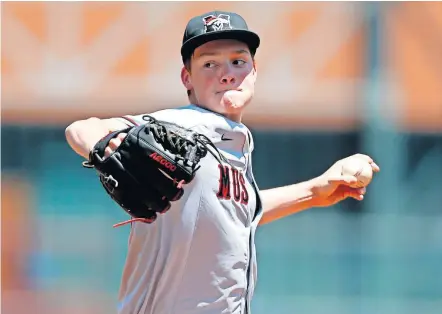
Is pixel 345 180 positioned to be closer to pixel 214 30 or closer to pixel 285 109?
pixel 214 30

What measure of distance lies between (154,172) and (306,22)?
3.35 meters

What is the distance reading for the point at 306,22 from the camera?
436 centimetres

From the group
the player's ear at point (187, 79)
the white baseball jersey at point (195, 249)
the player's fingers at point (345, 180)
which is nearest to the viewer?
the white baseball jersey at point (195, 249)

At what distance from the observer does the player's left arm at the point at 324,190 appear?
1.55m

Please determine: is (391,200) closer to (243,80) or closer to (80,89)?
(80,89)

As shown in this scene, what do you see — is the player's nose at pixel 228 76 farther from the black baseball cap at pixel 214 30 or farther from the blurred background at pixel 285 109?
the blurred background at pixel 285 109

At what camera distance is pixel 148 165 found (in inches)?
44.6

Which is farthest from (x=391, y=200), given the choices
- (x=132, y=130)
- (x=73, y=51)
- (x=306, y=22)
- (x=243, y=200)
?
(x=132, y=130)

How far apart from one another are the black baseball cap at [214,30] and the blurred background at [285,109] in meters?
2.88

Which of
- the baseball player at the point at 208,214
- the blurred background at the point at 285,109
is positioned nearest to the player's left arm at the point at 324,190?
the baseball player at the point at 208,214

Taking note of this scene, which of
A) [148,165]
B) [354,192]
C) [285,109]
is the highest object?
[148,165]

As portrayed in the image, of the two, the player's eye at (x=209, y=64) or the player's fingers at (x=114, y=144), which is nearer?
the player's fingers at (x=114, y=144)

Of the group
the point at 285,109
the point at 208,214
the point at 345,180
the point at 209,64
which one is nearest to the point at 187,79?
the point at 209,64

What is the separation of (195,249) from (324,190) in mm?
394
